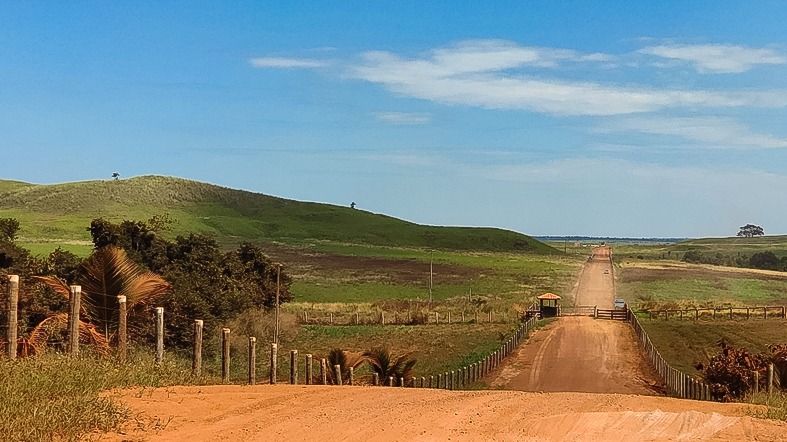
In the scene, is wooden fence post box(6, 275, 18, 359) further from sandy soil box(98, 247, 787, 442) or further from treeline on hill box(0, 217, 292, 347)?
treeline on hill box(0, 217, 292, 347)

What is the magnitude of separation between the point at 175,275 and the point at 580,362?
19.6 meters

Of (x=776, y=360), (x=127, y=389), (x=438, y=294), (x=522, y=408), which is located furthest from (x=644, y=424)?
(x=438, y=294)

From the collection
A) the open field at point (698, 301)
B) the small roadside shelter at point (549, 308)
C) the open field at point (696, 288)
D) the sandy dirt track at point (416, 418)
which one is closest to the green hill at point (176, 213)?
the open field at point (698, 301)

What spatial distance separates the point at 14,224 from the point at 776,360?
3474 centimetres

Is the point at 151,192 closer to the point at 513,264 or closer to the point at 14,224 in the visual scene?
the point at 513,264

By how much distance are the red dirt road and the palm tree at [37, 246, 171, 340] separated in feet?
62.7

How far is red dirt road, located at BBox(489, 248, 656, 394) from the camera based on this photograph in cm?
3525

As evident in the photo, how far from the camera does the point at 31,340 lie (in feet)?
50.2

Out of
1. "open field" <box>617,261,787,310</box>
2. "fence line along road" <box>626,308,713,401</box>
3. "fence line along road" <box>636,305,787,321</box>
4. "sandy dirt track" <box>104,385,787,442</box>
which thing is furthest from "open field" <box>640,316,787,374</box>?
"sandy dirt track" <box>104,385,787,442</box>

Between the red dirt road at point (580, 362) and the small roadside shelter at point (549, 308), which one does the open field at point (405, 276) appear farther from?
the red dirt road at point (580, 362)

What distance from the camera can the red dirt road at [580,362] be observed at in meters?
35.2

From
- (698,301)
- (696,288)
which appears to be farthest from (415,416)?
(696,288)

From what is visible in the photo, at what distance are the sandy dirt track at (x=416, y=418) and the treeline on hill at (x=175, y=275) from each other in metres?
8.30

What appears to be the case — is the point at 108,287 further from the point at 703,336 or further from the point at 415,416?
the point at 703,336
